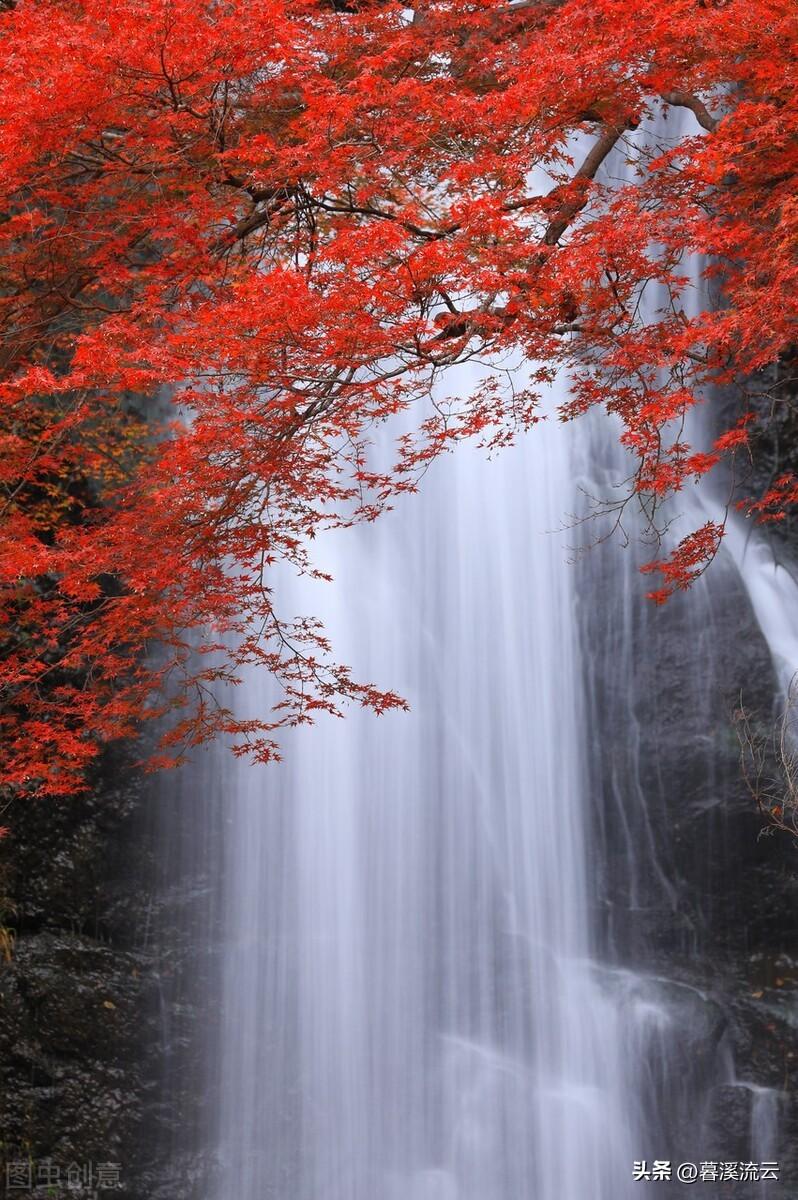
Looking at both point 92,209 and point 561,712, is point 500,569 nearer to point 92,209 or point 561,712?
point 561,712

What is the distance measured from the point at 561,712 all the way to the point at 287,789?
2.55 m

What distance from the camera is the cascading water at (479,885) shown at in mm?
8617

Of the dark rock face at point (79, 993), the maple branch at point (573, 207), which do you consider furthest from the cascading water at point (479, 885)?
the maple branch at point (573, 207)

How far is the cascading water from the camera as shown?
8.62 meters

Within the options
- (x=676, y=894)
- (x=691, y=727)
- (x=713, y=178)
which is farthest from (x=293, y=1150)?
(x=713, y=178)

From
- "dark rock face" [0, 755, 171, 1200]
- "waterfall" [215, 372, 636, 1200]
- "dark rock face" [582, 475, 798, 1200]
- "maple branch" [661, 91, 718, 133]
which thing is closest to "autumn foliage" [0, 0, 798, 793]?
"maple branch" [661, 91, 718, 133]

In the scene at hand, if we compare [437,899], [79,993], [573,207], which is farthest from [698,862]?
[573,207]

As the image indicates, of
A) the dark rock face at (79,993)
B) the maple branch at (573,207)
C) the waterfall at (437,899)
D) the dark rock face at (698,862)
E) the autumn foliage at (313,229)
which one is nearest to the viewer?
the autumn foliage at (313,229)

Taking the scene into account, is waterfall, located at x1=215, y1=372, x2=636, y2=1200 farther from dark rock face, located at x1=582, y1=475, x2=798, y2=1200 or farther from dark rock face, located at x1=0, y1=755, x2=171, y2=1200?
dark rock face, located at x1=0, y1=755, x2=171, y2=1200

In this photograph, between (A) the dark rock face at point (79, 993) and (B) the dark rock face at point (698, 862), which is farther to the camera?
(B) the dark rock face at point (698, 862)

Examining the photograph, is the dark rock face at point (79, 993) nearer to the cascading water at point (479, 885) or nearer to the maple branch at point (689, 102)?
the cascading water at point (479, 885)

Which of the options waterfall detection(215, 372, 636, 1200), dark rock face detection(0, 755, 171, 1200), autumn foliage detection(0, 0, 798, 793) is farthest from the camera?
waterfall detection(215, 372, 636, 1200)

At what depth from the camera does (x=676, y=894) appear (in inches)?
377

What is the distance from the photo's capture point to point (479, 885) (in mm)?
9555
